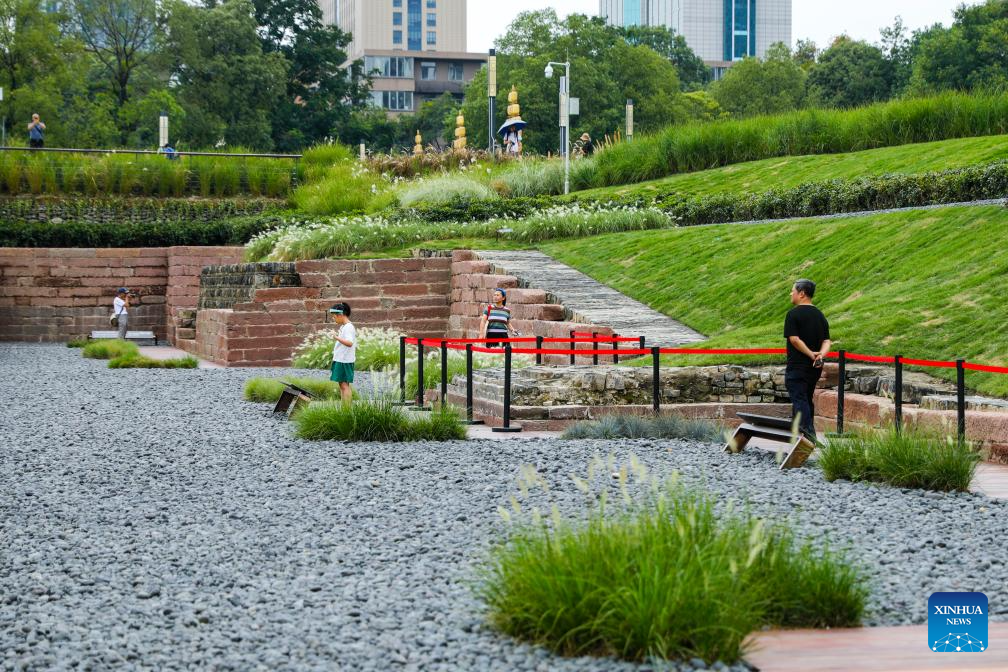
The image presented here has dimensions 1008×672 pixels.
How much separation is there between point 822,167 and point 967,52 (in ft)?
125

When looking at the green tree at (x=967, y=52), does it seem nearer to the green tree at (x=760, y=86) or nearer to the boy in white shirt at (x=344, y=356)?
the green tree at (x=760, y=86)

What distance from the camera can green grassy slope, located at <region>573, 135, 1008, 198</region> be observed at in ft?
67.3

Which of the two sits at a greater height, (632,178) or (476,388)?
(632,178)

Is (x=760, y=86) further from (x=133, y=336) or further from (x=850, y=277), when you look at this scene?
(x=850, y=277)

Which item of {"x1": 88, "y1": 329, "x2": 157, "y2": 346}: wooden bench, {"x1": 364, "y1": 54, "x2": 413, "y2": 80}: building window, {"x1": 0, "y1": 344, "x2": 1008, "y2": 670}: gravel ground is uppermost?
{"x1": 364, "y1": 54, "x2": 413, "y2": 80}: building window

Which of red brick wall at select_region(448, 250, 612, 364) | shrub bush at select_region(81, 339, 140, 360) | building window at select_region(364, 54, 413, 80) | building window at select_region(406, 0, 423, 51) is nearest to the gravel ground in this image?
red brick wall at select_region(448, 250, 612, 364)

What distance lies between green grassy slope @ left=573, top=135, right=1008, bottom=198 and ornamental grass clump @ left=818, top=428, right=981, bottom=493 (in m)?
11.7

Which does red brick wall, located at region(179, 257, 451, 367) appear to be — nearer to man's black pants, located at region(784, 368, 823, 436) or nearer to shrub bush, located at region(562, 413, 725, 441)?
shrub bush, located at region(562, 413, 725, 441)

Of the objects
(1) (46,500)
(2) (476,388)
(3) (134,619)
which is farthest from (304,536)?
(2) (476,388)

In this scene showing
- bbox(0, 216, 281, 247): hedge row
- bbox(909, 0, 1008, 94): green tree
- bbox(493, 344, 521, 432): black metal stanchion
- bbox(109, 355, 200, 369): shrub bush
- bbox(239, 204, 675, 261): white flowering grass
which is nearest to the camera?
bbox(493, 344, 521, 432): black metal stanchion

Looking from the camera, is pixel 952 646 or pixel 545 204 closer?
pixel 952 646

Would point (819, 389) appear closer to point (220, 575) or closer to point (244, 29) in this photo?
point (220, 575)

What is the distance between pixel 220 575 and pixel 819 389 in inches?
297

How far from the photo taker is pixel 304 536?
7320mm
